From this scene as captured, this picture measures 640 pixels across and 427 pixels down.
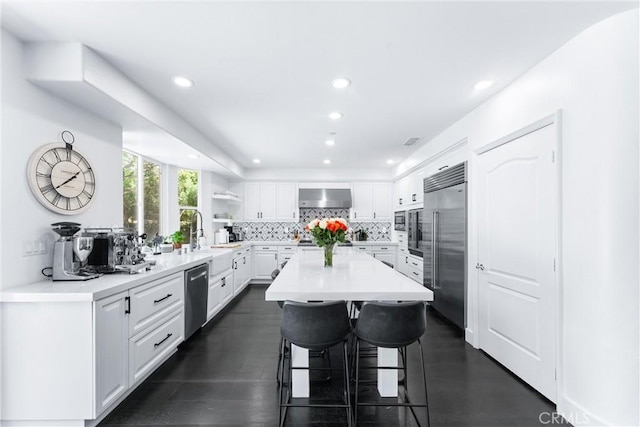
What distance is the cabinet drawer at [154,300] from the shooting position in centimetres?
221

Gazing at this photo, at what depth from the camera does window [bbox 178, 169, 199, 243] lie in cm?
510

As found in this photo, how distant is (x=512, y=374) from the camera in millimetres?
2506

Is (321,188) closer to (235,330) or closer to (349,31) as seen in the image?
(235,330)

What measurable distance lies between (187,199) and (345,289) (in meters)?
4.32

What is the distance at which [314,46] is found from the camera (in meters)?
1.99

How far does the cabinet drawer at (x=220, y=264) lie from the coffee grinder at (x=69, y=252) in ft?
5.69

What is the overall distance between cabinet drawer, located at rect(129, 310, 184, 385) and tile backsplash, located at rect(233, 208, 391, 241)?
12.6 ft

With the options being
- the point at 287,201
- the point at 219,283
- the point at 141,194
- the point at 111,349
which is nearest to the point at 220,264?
the point at 219,283

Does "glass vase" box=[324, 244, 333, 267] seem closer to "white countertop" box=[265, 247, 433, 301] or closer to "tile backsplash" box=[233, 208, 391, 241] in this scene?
"white countertop" box=[265, 247, 433, 301]

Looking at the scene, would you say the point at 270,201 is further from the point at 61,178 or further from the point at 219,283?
the point at 61,178

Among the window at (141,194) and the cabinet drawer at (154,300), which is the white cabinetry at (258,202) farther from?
the cabinet drawer at (154,300)

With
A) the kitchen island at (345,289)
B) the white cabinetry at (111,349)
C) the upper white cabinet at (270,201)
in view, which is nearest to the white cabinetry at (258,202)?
the upper white cabinet at (270,201)

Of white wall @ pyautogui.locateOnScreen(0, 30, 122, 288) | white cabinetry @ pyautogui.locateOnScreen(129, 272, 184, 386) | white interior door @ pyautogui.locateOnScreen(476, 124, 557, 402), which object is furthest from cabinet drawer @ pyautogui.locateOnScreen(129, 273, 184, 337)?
white interior door @ pyautogui.locateOnScreen(476, 124, 557, 402)

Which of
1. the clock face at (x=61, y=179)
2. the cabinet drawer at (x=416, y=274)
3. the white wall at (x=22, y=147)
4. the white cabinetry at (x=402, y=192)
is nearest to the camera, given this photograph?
the white wall at (x=22, y=147)
